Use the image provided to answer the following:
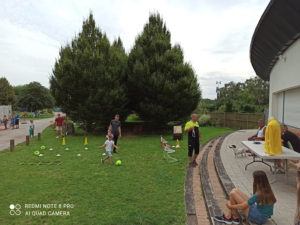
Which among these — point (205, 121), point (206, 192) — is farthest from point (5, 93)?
point (206, 192)

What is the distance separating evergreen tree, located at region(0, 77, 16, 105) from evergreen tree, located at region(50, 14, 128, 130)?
5148 centimetres

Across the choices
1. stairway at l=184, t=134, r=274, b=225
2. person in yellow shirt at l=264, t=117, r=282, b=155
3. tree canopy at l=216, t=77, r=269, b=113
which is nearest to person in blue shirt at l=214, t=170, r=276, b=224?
stairway at l=184, t=134, r=274, b=225

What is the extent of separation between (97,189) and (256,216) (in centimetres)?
388

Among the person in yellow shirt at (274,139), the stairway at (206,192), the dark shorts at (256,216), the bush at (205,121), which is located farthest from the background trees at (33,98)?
the dark shorts at (256,216)

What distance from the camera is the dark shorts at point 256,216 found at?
346 cm

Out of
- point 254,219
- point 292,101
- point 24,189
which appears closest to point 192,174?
point 254,219

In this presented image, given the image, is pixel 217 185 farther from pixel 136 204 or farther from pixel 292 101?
pixel 292 101

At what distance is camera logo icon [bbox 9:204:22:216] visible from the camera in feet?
14.2

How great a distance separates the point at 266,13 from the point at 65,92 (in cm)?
1445

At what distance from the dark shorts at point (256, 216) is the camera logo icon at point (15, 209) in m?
4.53

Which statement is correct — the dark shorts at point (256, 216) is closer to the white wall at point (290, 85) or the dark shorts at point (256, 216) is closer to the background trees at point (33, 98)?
the white wall at point (290, 85)

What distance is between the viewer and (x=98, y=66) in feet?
52.7

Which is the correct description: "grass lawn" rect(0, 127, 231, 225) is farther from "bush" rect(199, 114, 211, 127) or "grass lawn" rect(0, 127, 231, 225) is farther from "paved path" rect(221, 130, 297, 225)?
"bush" rect(199, 114, 211, 127)

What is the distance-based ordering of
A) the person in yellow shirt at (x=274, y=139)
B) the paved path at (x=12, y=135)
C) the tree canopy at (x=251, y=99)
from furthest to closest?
the tree canopy at (x=251, y=99)
the paved path at (x=12, y=135)
the person in yellow shirt at (x=274, y=139)
